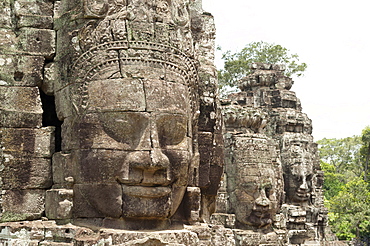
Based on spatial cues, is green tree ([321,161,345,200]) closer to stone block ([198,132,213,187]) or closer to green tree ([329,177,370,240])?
green tree ([329,177,370,240])

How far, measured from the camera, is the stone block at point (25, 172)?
6.41m

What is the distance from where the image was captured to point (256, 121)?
12.4 meters

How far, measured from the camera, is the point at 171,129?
20.3ft

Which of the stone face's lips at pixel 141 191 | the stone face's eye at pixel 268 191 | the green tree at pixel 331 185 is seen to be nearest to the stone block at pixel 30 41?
the stone face's lips at pixel 141 191

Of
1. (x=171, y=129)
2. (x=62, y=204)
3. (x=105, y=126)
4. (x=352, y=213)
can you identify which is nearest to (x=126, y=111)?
(x=105, y=126)

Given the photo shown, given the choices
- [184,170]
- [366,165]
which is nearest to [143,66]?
[184,170]

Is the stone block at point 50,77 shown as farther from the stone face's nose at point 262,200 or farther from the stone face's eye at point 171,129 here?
the stone face's nose at point 262,200

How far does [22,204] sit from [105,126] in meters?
1.40

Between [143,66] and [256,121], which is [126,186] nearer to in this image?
[143,66]

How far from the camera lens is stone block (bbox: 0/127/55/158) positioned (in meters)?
6.46

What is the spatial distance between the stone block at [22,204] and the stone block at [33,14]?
1958 millimetres

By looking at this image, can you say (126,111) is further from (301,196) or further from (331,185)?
(331,185)

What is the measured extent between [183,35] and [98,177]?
6.34 feet

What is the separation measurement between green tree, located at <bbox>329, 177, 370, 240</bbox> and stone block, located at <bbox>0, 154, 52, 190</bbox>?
81.7 ft
